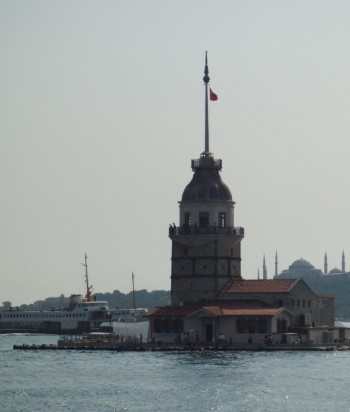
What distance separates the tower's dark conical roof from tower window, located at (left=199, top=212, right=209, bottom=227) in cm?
157

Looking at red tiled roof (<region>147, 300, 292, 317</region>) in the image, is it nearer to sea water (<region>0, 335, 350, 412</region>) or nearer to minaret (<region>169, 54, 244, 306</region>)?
minaret (<region>169, 54, 244, 306</region>)

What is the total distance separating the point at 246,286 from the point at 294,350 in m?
12.6

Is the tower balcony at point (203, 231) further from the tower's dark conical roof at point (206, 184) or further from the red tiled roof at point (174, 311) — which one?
the red tiled roof at point (174, 311)

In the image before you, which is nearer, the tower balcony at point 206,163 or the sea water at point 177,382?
the sea water at point 177,382

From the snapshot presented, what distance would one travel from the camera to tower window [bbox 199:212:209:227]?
503 ft

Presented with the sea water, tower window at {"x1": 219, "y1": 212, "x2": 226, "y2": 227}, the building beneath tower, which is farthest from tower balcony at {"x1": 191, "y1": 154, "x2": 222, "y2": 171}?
the sea water

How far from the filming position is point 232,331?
144 meters

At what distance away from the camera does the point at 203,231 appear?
152750 mm

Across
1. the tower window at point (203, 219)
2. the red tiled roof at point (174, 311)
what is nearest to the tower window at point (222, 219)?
the tower window at point (203, 219)

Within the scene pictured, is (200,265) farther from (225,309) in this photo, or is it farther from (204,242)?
(225,309)

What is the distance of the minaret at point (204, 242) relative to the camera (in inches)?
5994

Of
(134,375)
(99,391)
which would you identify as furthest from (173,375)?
(99,391)

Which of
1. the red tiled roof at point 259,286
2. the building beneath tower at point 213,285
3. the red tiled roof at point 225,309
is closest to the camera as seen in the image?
the red tiled roof at point 225,309

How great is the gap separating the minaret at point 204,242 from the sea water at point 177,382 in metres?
15.0
